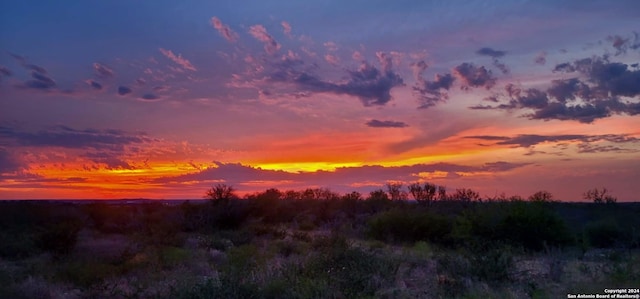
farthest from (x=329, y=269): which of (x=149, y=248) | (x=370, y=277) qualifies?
(x=149, y=248)

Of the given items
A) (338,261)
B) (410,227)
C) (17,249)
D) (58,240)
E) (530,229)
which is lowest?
(17,249)

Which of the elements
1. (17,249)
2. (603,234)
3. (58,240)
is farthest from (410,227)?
(17,249)

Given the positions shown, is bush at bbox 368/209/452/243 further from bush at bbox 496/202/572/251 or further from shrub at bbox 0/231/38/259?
shrub at bbox 0/231/38/259

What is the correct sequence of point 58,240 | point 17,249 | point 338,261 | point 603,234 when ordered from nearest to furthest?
point 338,261
point 17,249
point 58,240
point 603,234

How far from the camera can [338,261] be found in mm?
16906

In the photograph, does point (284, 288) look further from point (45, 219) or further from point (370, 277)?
point (45, 219)

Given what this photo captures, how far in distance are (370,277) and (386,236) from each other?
20.9 metres

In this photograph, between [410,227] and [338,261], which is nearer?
[338,261]

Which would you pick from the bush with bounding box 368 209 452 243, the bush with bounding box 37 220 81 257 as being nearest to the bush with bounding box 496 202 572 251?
the bush with bounding box 368 209 452 243

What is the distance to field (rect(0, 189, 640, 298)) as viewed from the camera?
15125 millimetres

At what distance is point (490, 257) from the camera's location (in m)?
18.0

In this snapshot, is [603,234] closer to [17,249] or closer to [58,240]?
[58,240]

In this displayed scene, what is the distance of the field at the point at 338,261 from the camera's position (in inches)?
595

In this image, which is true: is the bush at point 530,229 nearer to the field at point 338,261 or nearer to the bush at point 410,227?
the field at point 338,261
